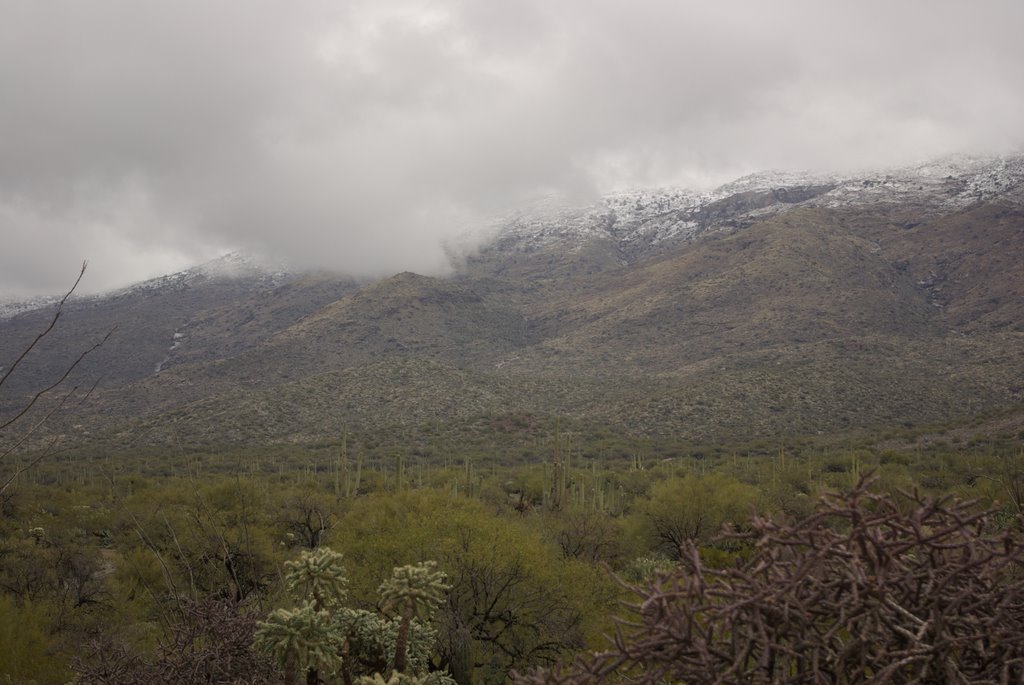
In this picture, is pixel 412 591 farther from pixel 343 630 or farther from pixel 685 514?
pixel 685 514

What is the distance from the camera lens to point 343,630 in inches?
339

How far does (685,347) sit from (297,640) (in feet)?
349

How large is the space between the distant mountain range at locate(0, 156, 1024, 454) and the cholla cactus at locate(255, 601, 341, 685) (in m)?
52.9

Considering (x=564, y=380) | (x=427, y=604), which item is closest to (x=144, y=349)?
(x=564, y=380)

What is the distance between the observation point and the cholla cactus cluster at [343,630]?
662cm

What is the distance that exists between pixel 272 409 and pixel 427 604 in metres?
84.1

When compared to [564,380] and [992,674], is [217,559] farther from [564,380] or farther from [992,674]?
[564,380]

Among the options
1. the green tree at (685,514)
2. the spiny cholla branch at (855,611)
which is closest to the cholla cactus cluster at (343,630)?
the spiny cholla branch at (855,611)

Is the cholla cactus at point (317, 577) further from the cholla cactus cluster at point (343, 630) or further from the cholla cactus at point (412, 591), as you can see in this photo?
the cholla cactus at point (412, 591)

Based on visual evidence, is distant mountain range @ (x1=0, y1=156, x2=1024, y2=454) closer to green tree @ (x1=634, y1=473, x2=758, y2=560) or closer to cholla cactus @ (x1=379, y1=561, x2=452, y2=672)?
green tree @ (x1=634, y1=473, x2=758, y2=560)

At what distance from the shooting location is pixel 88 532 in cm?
3366

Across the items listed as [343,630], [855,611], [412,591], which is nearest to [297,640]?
[412,591]

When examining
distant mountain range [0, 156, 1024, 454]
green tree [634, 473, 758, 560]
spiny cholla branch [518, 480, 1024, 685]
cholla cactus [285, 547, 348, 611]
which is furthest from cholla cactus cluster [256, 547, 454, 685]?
distant mountain range [0, 156, 1024, 454]

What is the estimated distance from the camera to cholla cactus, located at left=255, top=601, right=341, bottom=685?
21.5ft
